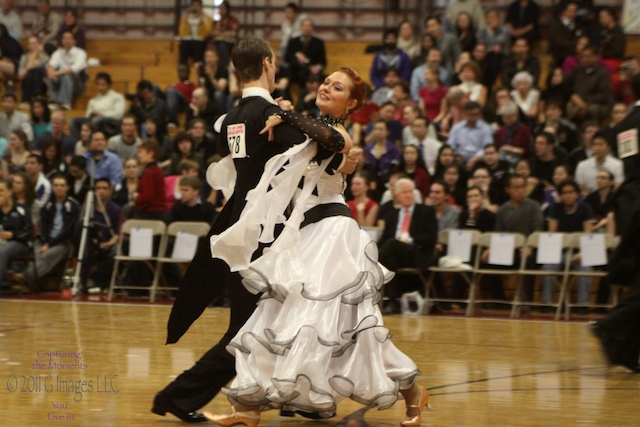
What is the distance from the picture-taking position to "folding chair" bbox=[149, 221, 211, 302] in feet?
34.7

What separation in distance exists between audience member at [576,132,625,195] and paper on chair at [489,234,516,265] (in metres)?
1.31

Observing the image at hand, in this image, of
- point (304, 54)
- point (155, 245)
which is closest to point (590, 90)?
point (304, 54)

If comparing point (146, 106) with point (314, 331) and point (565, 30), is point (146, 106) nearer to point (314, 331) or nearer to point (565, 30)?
point (565, 30)

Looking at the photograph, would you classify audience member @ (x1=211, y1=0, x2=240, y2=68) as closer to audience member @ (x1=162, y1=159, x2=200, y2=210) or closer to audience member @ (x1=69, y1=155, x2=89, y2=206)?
audience member @ (x1=162, y1=159, x2=200, y2=210)

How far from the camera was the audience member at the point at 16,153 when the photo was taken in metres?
12.4

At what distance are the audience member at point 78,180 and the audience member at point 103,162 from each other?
1.08 ft

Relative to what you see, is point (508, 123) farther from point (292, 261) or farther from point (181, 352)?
point (292, 261)

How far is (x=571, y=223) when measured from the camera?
1002cm

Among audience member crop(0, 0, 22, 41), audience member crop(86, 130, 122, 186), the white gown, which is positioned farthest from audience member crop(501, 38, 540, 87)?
the white gown

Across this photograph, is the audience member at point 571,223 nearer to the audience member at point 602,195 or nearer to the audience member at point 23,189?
the audience member at point 602,195

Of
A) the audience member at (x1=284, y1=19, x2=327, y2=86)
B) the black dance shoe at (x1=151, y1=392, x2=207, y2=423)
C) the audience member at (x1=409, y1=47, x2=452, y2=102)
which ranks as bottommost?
the black dance shoe at (x1=151, y1=392, x2=207, y2=423)

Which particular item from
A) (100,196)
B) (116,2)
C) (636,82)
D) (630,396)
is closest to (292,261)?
(630,396)

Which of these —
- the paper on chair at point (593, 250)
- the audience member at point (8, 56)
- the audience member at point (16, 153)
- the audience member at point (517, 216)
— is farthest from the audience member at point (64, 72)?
the paper on chair at point (593, 250)

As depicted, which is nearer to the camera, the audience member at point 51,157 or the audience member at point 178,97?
the audience member at point 51,157
